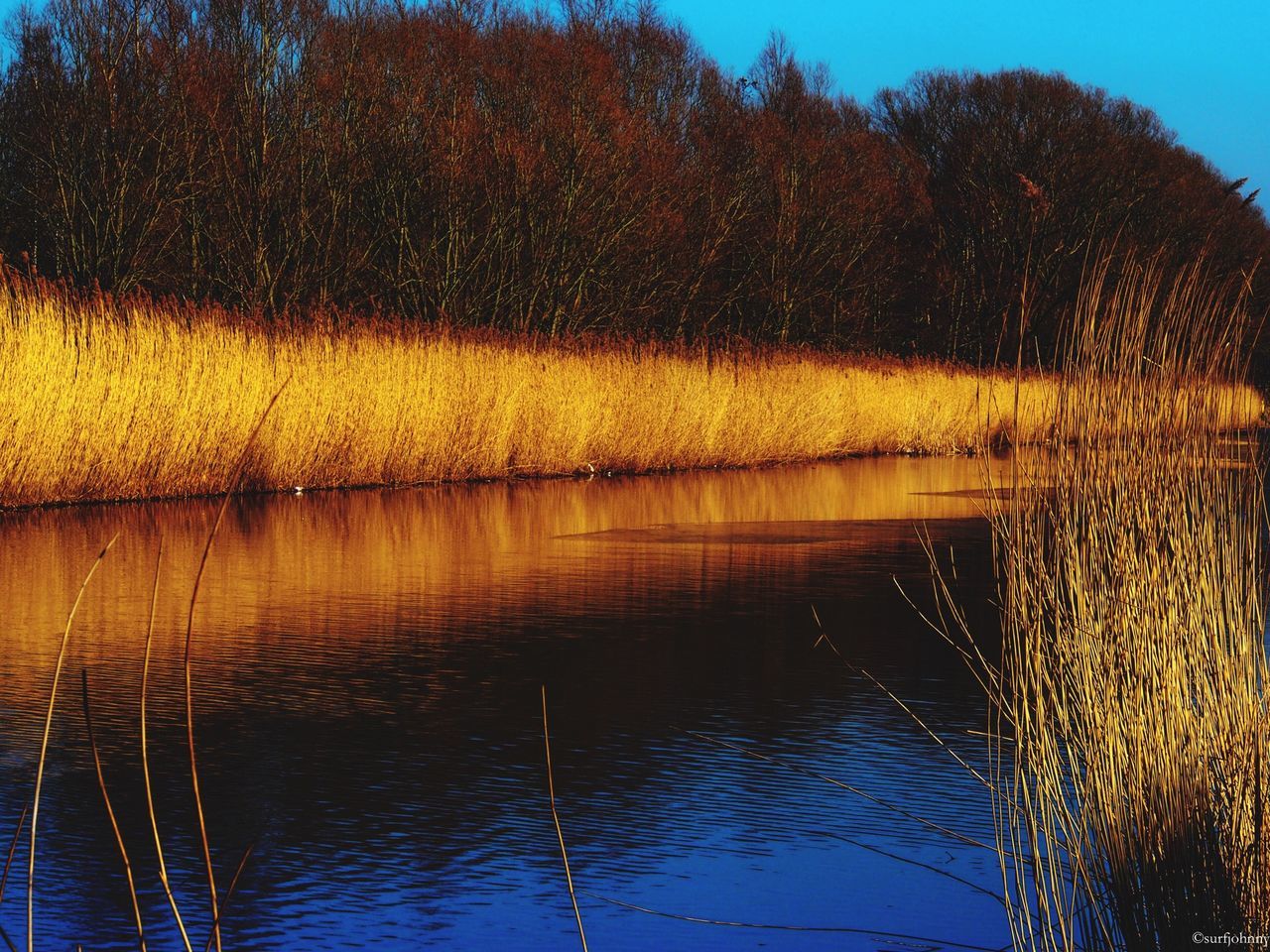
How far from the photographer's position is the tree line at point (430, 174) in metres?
28.5

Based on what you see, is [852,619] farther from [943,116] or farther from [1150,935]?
[943,116]

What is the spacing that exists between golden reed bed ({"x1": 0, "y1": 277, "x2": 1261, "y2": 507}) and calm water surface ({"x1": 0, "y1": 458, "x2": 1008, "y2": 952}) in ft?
9.10

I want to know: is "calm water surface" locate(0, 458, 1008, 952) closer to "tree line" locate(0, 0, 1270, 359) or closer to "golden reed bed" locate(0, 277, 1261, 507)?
"golden reed bed" locate(0, 277, 1261, 507)

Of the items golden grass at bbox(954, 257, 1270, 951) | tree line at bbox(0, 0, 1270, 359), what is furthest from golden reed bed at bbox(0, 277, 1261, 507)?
golden grass at bbox(954, 257, 1270, 951)

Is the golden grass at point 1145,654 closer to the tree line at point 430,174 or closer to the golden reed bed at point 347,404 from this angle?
the golden reed bed at point 347,404

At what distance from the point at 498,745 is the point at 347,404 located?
1296cm

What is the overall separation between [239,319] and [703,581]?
8.22m

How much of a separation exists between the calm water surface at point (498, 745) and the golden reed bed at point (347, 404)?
9.10ft

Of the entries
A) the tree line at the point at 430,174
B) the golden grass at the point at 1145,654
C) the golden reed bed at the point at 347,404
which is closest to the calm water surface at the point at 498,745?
the golden grass at the point at 1145,654

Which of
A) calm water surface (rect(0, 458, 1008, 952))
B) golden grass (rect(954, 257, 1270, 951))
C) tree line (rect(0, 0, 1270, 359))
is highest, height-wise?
tree line (rect(0, 0, 1270, 359))

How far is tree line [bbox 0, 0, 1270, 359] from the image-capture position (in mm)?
28516

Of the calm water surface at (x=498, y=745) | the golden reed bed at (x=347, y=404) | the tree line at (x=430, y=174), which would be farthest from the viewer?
the tree line at (x=430, y=174)

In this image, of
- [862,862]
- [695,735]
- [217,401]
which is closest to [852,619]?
[695,735]

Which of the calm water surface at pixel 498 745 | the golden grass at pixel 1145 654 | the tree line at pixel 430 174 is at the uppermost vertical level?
the tree line at pixel 430 174
